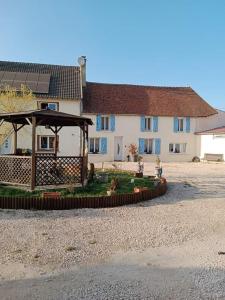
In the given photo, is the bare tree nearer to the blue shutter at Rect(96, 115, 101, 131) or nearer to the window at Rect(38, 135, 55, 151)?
the window at Rect(38, 135, 55, 151)

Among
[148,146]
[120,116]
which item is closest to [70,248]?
[120,116]

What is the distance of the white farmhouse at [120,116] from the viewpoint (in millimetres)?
30906

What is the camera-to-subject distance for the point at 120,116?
33.5 metres

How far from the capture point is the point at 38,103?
1165 inches

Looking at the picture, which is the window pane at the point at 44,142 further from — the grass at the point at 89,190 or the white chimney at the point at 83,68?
the grass at the point at 89,190

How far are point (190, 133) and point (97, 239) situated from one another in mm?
29400

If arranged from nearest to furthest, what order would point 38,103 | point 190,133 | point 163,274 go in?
point 163,274
point 38,103
point 190,133

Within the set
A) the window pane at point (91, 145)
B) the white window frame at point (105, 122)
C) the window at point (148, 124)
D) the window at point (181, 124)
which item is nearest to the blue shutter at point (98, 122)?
the white window frame at point (105, 122)

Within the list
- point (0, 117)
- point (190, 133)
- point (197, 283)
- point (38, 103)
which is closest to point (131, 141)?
point (190, 133)

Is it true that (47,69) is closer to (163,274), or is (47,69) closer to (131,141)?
(131,141)

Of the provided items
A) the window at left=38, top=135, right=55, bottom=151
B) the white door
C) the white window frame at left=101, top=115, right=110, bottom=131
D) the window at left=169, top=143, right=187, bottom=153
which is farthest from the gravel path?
the window at left=169, top=143, right=187, bottom=153

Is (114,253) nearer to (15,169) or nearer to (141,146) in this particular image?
(15,169)

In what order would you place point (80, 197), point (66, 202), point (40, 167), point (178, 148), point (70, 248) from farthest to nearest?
point (178, 148) < point (40, 167) < point (80, 197) < point (66, 202) < point (70, 248)

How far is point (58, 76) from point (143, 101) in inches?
341
